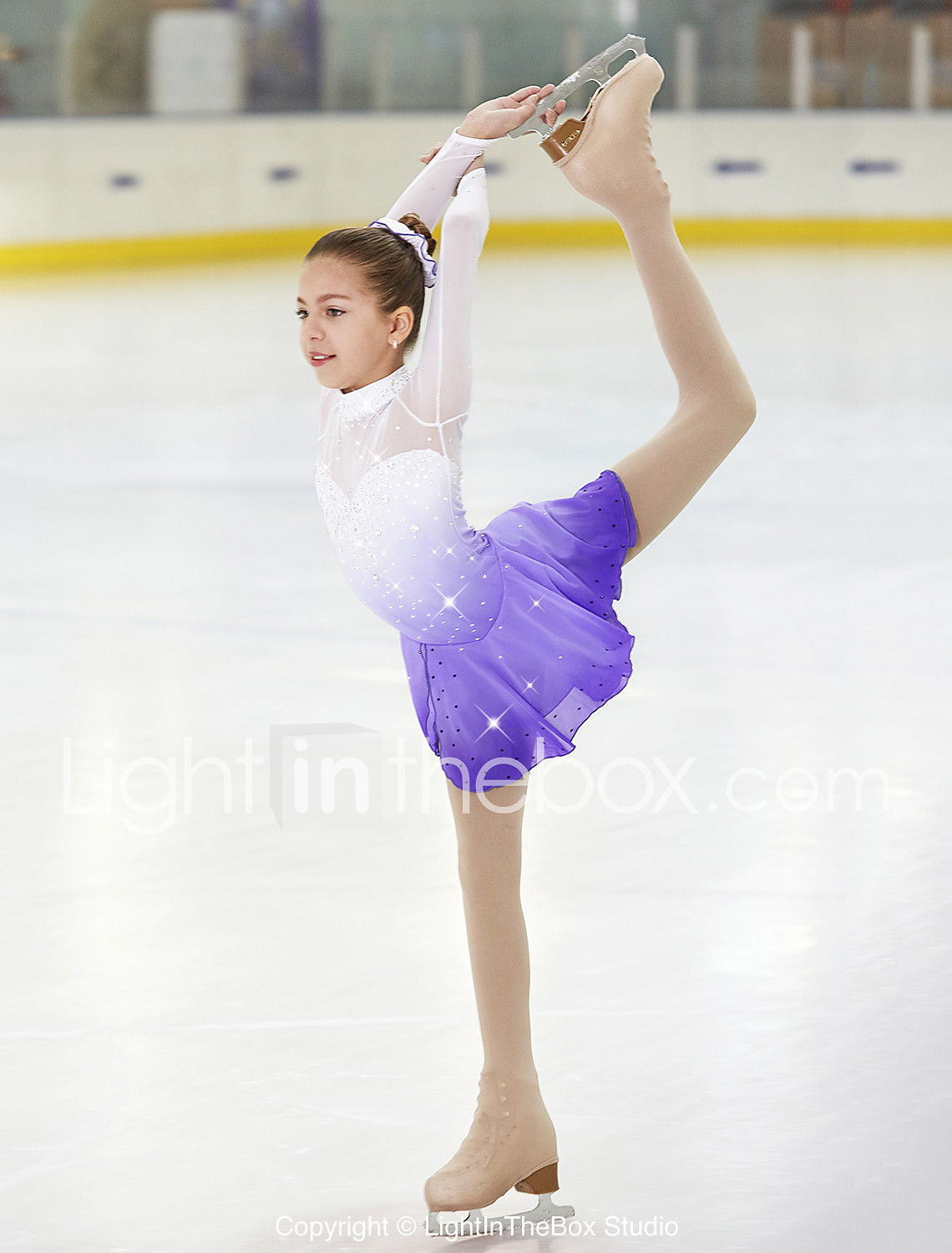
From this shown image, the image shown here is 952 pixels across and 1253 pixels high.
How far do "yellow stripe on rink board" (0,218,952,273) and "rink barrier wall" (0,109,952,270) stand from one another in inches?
0.5

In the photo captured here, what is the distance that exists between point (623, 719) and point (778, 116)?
33.1 ft

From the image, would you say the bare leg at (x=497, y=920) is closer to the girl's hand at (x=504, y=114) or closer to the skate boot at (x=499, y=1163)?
the skate boot at (x=499, y=1163)

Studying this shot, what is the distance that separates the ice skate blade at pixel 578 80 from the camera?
167 cm

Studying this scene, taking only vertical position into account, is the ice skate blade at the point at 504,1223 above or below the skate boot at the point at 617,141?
below

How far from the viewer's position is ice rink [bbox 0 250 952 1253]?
190cm

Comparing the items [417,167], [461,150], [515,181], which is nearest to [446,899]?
[461,150]

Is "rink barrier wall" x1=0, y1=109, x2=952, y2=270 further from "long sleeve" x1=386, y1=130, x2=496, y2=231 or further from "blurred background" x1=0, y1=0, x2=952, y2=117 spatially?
"long sleeve" x1=386, y1=130, x2=496, y2=231

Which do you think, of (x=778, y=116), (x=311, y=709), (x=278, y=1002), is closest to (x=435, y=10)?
(x=778, y=116)

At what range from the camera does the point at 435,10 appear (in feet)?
42.7

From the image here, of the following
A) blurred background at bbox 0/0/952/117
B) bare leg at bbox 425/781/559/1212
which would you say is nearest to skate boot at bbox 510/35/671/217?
bare leg at bbox 425/781/559/1212

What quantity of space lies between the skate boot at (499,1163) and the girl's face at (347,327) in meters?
0.65

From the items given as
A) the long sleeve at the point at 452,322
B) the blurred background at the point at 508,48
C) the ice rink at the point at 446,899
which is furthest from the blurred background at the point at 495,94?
the long sleeve at the point at 452,322

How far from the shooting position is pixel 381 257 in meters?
1.75

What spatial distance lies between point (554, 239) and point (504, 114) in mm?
11448
